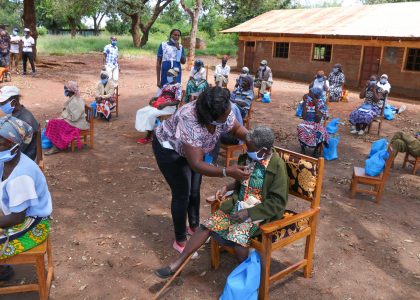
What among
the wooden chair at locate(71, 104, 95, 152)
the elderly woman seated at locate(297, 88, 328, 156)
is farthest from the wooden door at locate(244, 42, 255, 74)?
the wooden chair at locate(71, 104, 95, 152)

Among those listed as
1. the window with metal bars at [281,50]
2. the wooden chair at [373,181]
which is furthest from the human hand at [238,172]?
the window with metal bars at [281,50]

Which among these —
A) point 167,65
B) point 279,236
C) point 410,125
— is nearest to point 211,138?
point 279,236

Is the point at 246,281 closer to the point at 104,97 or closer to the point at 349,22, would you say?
the point at 104,97

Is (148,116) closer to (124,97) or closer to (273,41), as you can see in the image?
(124,97)

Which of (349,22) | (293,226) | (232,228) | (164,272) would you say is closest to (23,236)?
(164,272)

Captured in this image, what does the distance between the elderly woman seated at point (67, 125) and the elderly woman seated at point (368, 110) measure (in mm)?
6476

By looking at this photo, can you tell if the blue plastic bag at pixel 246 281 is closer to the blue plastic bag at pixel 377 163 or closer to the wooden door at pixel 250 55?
the blue plastic bag at pixel 377 163

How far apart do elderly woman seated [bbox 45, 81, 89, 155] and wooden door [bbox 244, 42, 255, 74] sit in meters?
16.7

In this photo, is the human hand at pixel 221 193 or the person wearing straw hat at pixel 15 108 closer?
the human hand at pixel 221 193

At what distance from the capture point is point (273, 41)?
21.2m

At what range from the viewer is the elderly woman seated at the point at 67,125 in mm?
7023

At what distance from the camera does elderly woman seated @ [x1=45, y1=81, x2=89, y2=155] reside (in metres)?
7.02

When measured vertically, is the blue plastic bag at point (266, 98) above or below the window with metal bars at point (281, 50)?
below

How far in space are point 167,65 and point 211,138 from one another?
5.72 m
